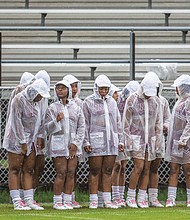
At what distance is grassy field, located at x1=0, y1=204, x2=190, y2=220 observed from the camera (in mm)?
13977

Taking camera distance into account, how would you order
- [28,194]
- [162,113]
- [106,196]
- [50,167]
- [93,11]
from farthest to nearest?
[93,11] → [50,167] → [162,113] → [106,196] → [28,194]

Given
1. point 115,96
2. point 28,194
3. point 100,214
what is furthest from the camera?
point 115,96

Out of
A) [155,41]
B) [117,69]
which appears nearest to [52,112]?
[117,69]

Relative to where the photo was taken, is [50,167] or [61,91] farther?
[50,167]

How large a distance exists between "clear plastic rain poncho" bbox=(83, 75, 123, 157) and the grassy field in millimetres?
772

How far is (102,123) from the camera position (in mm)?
15820

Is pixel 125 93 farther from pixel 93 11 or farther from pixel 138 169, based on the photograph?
pixel 93 11

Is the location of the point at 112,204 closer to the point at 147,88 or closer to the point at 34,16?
the point at 147,88

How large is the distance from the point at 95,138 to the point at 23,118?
0.99 meters

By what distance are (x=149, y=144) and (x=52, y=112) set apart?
133 centimetres

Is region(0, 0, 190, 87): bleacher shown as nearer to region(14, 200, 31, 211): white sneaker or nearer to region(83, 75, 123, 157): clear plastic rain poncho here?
region(83, 75, 123, 157): clear plastic rain poncho

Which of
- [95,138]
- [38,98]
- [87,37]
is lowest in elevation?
[95,138]

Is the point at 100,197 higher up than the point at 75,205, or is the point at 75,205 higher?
the point at 100,197

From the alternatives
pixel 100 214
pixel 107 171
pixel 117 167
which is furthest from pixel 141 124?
pixel 100 214
